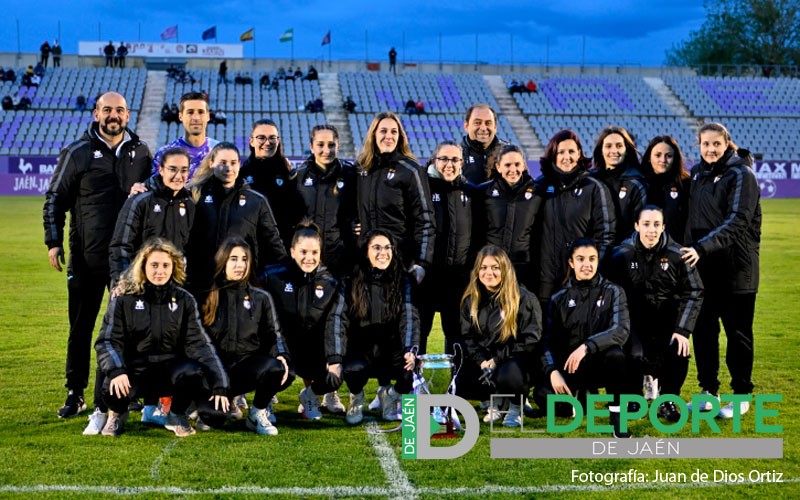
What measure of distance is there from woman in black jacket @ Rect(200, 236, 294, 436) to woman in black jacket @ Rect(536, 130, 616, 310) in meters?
Answer: 1.87

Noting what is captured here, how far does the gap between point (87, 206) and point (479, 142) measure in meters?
2.86

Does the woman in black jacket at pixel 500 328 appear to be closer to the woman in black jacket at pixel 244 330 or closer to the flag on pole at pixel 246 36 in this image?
the woman in black jacket at pixel 244 330

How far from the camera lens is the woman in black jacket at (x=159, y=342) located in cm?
544

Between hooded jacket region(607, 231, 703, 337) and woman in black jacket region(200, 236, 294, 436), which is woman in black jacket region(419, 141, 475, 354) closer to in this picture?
hooded jacket region(607, 231, 703, 337)

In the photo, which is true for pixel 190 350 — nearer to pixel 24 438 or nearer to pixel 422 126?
pixel 24 438

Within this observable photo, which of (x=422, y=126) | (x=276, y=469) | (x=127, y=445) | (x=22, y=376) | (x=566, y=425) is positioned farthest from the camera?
(x=422, y=126)

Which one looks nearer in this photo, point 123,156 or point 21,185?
point 123,156

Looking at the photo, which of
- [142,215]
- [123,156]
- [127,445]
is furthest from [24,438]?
[123,156]

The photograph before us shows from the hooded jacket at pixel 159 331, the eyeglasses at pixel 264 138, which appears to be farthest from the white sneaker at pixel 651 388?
the eyeglasses at pixel 264 138

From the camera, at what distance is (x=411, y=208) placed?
6.37 meters

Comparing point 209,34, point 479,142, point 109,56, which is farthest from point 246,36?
point 479,142

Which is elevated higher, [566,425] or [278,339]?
[278,339]

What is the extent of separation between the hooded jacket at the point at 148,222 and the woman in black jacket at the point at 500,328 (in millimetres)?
1919

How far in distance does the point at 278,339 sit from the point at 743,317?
10.3 feet
